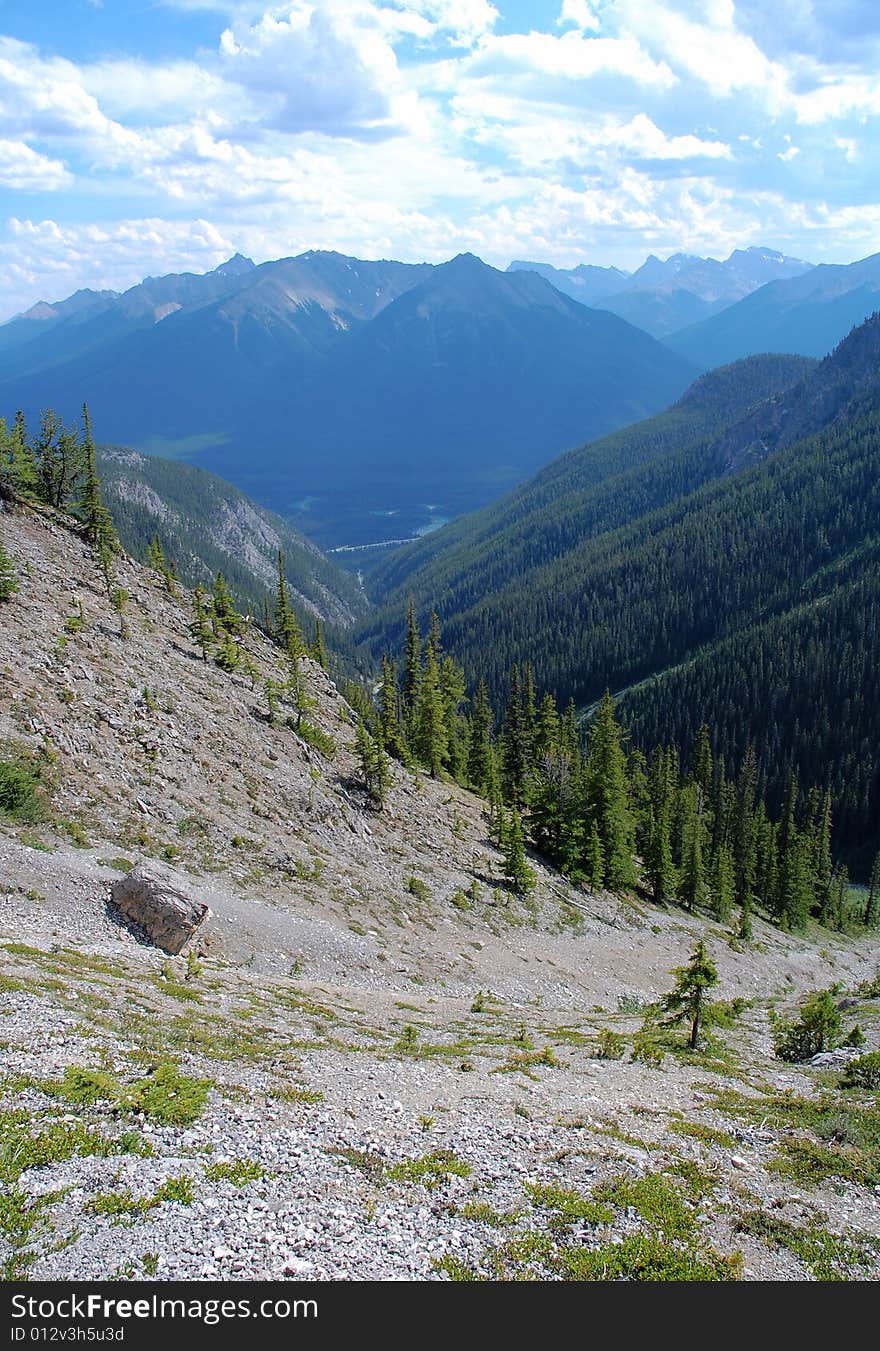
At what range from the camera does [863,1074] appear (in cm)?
2700

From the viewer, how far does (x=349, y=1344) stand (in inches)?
417

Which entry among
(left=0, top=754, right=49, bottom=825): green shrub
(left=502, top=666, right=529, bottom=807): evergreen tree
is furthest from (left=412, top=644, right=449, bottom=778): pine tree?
(left=0, top=754, right=49, bottom=825): green shrub

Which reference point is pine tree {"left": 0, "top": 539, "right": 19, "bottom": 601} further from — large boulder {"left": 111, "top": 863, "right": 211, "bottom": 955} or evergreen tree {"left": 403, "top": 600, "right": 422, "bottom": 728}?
evergreen tree {"left": 403, "top": 600, "right": 422, "bottom": 728}

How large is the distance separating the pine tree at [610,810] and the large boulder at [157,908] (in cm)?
4399

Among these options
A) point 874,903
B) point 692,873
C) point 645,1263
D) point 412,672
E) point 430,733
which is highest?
point 645,1263

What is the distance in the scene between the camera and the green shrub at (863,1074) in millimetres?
26391

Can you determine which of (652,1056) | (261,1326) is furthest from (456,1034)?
(261,1326)

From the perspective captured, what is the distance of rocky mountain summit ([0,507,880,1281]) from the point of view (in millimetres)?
13797

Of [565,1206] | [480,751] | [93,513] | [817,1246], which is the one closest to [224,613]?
[93,513]

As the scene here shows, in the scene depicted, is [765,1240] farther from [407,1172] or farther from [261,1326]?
[261,1326]

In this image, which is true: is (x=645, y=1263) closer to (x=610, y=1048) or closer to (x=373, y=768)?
(x=610, y=1048)

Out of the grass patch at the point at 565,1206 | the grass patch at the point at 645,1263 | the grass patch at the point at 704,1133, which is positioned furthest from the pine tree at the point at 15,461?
the grass patch at the point at 645,1263

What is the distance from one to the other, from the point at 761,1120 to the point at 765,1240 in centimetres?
801

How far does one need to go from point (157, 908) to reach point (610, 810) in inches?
1814
